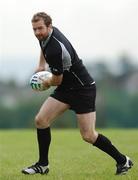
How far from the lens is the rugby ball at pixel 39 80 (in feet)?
30.2

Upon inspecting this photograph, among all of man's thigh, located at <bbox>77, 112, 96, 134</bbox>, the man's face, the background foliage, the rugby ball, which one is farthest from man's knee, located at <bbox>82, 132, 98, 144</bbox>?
the background foliage

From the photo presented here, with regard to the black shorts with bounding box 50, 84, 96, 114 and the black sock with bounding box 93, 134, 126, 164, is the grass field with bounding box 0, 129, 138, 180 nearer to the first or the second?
the black sock with bounding box 93, 134, 126, 164

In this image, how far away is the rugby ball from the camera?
9203 mm

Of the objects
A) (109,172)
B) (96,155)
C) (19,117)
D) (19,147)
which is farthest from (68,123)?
(109,172)

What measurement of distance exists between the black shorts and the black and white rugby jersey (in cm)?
8

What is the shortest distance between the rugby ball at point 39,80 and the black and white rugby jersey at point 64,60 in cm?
24

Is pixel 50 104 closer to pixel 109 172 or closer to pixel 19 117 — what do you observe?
pixel 109 172

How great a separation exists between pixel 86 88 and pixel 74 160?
9.84ft

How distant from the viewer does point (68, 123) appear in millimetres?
45062

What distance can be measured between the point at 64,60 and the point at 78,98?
2.09ft

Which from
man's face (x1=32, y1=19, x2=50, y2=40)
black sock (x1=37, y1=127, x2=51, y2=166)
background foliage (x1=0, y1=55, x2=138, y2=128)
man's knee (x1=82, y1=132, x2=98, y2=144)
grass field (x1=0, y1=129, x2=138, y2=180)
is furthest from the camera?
background foliage (x1=0, y1=55, x2=138, y2=128)

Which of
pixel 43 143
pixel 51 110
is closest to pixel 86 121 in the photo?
pixel 51 110

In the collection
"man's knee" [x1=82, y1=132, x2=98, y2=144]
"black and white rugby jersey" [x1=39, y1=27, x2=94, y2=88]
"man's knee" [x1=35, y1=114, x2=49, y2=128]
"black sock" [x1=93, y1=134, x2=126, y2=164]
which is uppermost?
"black and white rugby jersey" [x1=39, y1=27, x2=94, y2=88]

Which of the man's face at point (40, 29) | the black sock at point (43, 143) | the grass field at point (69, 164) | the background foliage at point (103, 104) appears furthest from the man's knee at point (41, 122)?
the background foliage at point (103, 104)
